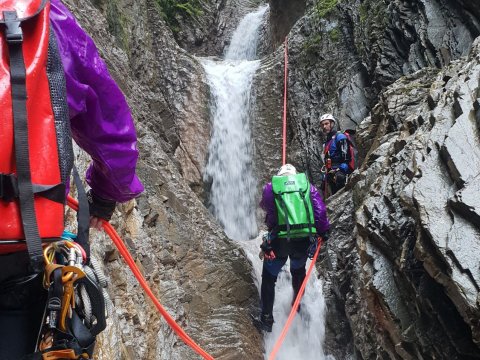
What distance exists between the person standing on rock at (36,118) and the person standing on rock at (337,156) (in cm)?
804

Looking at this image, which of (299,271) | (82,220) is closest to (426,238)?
(299,271)

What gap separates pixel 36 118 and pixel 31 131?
0.05 m

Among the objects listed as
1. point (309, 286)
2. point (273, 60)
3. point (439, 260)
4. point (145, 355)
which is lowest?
point (309, 286)

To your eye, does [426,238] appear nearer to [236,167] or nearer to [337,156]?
[337,156]

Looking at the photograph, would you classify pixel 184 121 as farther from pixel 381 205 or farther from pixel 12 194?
pixel 12 194

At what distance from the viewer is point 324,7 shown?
45.2 feet

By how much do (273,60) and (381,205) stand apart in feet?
32.5

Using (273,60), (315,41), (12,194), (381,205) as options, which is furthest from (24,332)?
(273,60)

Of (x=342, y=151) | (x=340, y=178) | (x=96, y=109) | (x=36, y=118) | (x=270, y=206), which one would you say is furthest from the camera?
(x=340, y=178)

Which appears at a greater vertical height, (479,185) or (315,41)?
(315,41)

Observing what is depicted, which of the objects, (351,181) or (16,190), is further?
(351,181)

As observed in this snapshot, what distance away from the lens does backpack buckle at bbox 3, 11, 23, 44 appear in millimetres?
1381

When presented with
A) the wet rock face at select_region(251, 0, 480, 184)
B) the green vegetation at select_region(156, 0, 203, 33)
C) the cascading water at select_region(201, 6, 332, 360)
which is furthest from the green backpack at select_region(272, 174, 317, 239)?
the green vegetation at select_region(156, 0, 203, 33)

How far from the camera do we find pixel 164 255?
23.6ft
